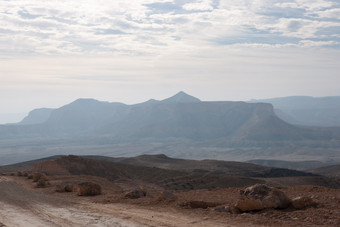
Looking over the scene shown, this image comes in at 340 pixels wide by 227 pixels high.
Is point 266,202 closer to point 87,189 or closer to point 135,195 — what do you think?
point 135,195

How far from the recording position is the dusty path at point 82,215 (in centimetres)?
1040

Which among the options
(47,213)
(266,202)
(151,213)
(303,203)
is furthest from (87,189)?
(303,203)

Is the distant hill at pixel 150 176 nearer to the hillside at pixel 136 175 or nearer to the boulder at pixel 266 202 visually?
the hillside at pixel 136 175

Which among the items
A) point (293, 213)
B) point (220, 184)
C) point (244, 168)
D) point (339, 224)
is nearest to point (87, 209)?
point (293, 213)

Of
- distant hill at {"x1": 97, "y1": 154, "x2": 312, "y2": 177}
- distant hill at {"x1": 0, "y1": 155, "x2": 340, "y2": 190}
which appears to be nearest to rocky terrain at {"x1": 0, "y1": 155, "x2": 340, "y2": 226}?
distant hill at {"x1": 0, "y1": 155, "x2": 340, "y2": 190}

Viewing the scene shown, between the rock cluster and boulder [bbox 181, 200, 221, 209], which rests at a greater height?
the rock cluster

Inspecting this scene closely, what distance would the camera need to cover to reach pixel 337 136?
165 metres

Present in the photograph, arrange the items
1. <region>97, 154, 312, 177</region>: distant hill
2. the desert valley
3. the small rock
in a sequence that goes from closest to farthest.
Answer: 1. the desert valley
2. the small rock
3. <region>97, 154, 312, 177</region>: distant hill

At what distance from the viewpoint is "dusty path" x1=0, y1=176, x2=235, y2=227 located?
10398 millimetres

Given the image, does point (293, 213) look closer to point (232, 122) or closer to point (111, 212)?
point (111, 212)

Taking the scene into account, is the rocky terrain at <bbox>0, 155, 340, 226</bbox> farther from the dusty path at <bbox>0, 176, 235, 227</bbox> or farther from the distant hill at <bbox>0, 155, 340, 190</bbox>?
the distant hill at <bbox>0, 155, 340, 190</bbox>

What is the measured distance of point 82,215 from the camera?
11.8 meters

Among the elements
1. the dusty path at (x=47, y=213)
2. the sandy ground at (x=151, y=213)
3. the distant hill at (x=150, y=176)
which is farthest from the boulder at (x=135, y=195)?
the distant hill at (x=150, y=176)

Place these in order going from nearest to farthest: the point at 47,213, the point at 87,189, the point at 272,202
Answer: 1. the point at 272,202
2. the point at 47,213
3. the point at 87,189
